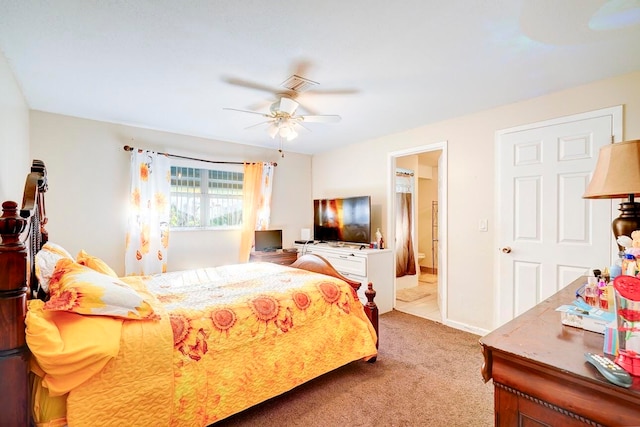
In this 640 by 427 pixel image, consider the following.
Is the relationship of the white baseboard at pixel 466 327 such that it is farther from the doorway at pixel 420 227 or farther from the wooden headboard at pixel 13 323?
the wooden headboard at pixel 13 323

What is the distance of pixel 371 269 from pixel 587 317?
271cm

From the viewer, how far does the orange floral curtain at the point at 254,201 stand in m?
4.50

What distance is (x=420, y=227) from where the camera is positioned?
655cm

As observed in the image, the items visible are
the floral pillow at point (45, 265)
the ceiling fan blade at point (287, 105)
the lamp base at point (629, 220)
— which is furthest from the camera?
the ceiling fan blade at point (287, 105)

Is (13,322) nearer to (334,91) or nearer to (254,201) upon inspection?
(334,91)

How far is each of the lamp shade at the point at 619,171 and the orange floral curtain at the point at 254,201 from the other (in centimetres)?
393

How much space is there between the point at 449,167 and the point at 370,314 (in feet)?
6.55

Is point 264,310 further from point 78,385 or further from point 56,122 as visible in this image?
point 56,122

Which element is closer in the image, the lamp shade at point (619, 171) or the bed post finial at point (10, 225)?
the bed post finial at point (10, 225)

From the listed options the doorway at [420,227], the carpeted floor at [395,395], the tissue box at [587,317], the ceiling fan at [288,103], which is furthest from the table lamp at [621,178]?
the doorway at [420,227]

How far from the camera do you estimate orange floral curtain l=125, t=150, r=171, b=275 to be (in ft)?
11.8

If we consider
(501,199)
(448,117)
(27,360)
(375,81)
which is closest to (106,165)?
(27,360)

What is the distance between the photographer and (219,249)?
4.32m

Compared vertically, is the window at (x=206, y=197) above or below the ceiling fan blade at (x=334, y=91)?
below
